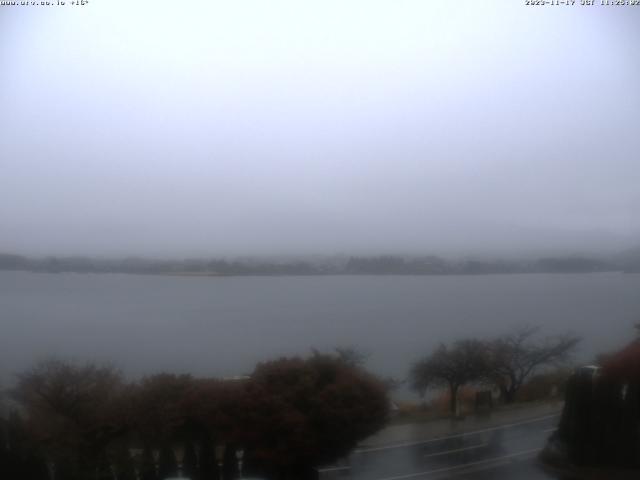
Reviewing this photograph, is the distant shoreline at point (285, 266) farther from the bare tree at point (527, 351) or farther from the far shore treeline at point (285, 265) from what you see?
the bare tree at point (527, 351)

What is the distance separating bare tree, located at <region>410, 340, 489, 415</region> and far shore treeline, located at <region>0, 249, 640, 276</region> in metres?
0.25

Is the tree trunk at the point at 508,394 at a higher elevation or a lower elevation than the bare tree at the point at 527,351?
lower

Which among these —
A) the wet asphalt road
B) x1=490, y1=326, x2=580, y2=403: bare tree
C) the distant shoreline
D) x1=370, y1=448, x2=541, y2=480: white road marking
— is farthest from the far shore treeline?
x1=370, y1=448, x2=541, y2=480: white road marking

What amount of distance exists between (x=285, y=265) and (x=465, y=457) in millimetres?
945

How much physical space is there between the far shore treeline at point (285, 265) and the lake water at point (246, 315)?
2 cm

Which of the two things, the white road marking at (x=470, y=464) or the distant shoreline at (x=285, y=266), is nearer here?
the distant shoreline at (x=285, y=266)

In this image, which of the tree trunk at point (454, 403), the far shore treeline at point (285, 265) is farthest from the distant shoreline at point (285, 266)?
the tree trunk at point (454, 403)

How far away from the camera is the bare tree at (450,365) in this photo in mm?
2051

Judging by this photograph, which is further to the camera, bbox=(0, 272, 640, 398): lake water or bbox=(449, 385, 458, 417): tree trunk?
bbox=(449, 385, 458, 417): tree trunk

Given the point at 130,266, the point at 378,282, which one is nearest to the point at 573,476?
the point at 378,282

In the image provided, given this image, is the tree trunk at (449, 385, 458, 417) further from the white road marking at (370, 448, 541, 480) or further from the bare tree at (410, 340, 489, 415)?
the white road marking at (370, 448, 541, 480)

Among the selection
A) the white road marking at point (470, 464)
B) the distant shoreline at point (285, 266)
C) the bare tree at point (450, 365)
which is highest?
the distant shoreline at point (285, 266)

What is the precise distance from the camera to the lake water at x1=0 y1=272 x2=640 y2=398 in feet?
6.56

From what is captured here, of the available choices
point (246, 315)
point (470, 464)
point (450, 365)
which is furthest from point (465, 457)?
point (246, 315)
